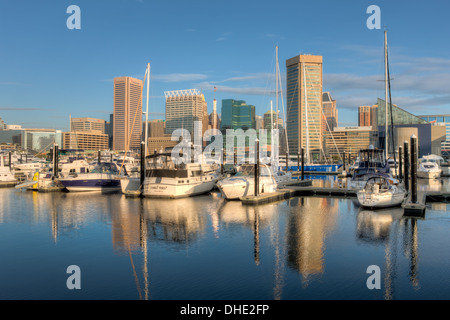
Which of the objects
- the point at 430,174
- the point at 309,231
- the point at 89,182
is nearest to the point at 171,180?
the point at 89,182

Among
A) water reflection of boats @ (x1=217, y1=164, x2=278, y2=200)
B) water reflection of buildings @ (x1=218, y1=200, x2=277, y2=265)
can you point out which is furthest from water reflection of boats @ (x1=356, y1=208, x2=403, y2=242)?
water reflection of boats @ (x1=217, y1=164, x2=278, y2=200)

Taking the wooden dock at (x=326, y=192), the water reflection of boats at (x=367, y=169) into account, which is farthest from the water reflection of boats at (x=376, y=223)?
the wooden dock at (x=326, y=192)

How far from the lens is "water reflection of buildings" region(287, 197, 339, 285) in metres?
14.7

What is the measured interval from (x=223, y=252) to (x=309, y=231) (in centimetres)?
646

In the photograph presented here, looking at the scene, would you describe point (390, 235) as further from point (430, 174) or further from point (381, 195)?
point (430, 174)

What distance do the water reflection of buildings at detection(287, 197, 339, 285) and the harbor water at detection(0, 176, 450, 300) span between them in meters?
0.06

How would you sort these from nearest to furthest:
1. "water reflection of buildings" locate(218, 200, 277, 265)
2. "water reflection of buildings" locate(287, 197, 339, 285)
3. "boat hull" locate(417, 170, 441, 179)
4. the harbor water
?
the harbor water, "water reflection of buildings" locate(287, 197, 339, 285), "water reflection of buildings" locate(218, 200, 277, 265), "boat hull" locate(417, 170, 441, 179)

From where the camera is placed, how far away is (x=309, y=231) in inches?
830

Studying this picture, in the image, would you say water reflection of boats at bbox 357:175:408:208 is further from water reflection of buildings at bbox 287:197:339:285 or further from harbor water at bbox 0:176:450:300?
water reflection of buildings at bbox 287:197:339:285

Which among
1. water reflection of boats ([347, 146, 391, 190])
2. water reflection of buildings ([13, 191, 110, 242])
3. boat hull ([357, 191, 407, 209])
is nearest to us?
water reflection of buildings ([13, 191, 110, 242])

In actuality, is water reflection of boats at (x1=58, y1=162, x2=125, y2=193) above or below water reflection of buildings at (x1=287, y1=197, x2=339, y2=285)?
above
